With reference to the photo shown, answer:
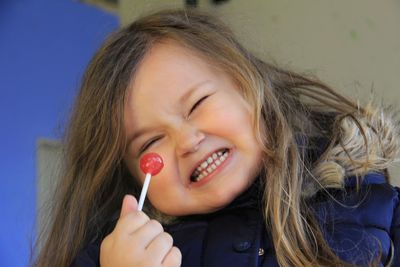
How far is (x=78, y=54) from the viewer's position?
257cm

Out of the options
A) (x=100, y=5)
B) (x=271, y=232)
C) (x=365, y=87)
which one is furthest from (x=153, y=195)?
(x=100, y=5)

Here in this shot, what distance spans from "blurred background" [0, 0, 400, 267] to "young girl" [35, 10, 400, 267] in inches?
4.9

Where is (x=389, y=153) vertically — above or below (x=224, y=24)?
below

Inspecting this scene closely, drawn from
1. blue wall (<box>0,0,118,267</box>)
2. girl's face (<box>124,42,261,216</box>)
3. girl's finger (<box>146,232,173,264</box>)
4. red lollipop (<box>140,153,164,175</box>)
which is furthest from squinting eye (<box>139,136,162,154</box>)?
blue wall (<box>0,0,118,267</box>)

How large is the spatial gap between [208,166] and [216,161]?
0.04ft

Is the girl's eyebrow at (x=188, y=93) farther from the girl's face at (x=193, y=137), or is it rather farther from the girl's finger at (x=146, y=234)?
the girl's finger at (x=146, y=234)

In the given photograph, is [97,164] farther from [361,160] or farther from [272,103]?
[361,160]

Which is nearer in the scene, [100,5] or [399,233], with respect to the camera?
[399,233]

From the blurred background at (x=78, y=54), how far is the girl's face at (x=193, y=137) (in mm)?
234

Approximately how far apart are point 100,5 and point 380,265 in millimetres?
2217

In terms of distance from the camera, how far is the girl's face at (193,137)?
81cm

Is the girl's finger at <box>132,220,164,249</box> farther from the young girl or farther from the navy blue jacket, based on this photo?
the navy blue jacket

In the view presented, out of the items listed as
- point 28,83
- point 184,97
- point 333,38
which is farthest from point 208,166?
point 28,83

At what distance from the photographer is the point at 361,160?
0.85 meters
